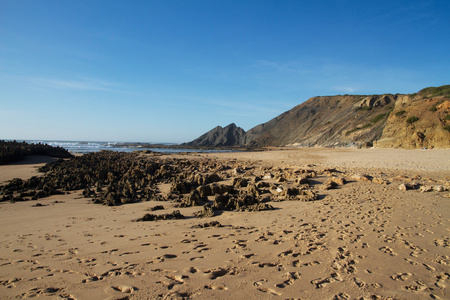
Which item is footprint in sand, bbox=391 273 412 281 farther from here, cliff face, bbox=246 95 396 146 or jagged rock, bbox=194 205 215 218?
cliff face, bbox=246 95 396 146

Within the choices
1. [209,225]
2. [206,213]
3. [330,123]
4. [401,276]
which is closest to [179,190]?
[206,213]

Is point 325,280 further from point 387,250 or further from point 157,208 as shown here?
point 157,208

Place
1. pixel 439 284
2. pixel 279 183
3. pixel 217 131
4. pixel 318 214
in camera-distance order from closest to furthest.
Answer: pixel 439 284, pixel 318 214, pixel 279 183, pixel 217 131

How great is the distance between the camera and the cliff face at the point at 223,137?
338ft

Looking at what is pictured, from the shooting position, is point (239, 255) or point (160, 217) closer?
point (239, 255)

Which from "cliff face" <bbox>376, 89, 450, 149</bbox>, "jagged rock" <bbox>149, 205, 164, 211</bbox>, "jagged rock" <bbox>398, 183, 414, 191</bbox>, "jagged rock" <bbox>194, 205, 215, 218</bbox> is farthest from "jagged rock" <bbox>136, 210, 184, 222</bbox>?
"cliff face" <bbox>376, 89, 450, 149</bbox>

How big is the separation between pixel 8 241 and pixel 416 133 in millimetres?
35803

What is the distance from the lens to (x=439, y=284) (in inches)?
115

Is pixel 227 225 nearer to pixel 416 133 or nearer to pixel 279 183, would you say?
pixel 279 183

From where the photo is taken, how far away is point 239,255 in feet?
12.1

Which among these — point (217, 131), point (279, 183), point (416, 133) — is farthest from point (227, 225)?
point (217, 131)

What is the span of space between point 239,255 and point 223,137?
10080cm

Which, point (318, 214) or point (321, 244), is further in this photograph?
point (318, 214)

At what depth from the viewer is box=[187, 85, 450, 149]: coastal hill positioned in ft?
93.5
